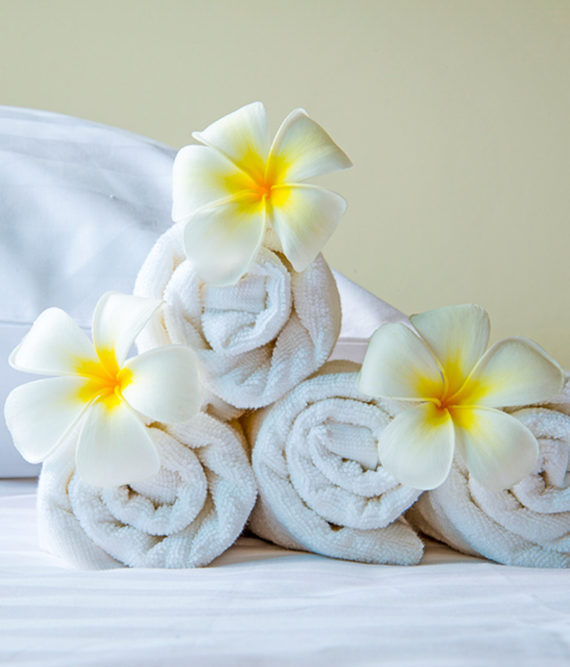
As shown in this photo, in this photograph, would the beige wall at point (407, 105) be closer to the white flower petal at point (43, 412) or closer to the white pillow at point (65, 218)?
the white pillow at point (65, 218)

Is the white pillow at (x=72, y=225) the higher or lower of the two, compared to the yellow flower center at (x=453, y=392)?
lower

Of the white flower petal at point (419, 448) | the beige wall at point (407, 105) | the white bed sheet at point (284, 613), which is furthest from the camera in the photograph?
the beige wall at point (407, 105)

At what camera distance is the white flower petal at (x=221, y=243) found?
50 cm

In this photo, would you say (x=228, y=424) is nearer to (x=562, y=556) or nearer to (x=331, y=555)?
(x=331, y=555)

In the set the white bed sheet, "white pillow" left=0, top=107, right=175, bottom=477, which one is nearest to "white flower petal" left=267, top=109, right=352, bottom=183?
the white bed sheet

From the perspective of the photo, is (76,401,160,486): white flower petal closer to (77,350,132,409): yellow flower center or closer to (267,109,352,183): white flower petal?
(77,350,132,409): yellow flower center

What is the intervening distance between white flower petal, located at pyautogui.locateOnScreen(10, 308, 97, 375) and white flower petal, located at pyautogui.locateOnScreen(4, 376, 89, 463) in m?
0.01

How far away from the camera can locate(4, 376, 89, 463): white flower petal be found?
0.50 metres

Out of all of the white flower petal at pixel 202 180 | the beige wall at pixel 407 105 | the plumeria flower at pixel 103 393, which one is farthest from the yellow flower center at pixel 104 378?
the beige wall at pixel 407 105

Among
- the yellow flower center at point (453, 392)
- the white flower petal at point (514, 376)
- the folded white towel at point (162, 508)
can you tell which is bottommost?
the folded white towel at point (162, 508)

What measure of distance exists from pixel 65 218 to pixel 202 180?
408mm

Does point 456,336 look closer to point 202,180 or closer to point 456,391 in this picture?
point 456,391

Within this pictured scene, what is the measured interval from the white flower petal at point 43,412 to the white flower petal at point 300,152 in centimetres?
19

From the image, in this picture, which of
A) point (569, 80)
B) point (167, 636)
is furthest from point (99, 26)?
point (167, 636)
